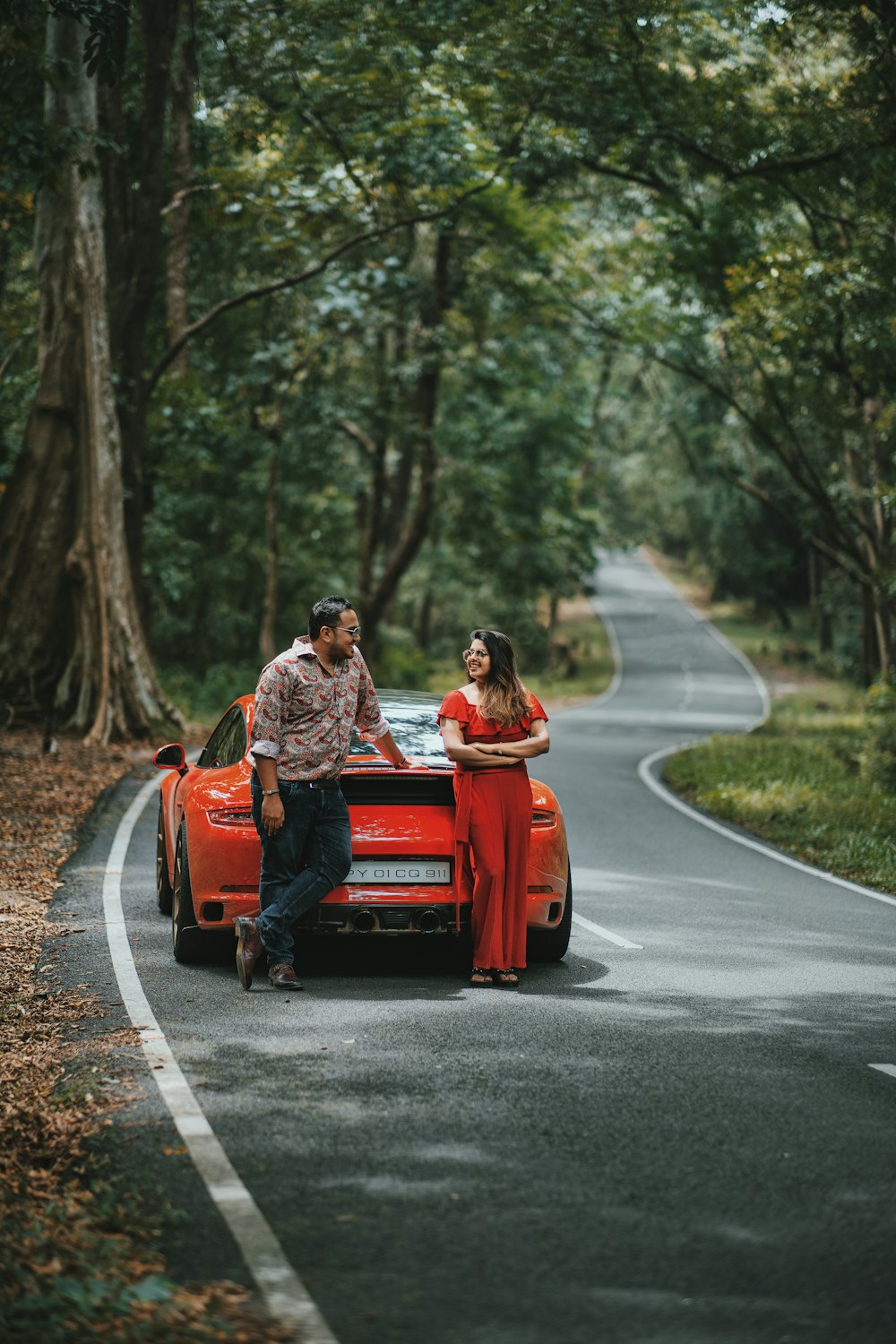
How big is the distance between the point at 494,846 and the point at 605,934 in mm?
2095

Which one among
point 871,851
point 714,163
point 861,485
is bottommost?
point 871,851

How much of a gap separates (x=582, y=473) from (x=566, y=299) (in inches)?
1244

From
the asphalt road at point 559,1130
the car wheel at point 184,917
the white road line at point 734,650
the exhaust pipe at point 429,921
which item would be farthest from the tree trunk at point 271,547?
the exhaust pipe at point 429,921

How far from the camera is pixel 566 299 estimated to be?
31.3 m

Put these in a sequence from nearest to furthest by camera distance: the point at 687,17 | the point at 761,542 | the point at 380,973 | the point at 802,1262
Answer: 1. the point at 802,1262
2. the point at 380,973
3. the point at 687,17
4. the point at 761,542

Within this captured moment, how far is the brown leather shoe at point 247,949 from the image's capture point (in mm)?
7301

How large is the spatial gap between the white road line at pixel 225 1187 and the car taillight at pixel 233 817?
847 mm

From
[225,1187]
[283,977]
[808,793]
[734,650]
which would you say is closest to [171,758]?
[283,977]

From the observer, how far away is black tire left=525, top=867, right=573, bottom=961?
8133 mm

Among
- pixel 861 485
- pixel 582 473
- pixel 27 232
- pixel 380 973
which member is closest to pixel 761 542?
pixel 582 473

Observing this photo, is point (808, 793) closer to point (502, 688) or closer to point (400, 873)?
point (502, 688)

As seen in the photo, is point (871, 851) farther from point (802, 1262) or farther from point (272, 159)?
point (272, 159)

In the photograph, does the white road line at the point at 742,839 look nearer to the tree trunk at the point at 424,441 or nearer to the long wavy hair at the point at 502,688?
the long wavy hair at the point at 502,688

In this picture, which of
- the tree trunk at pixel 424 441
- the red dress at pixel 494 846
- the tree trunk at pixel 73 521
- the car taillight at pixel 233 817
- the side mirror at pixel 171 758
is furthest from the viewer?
the tree trunk at pixel 424 441
